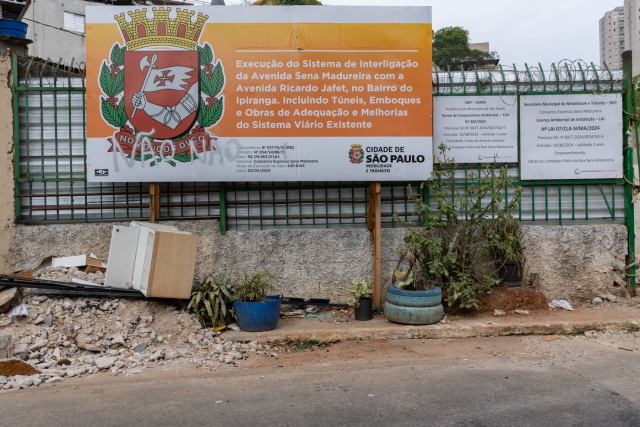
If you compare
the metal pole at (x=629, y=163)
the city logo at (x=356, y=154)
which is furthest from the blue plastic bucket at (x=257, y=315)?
the metal pole at (x=629, y=163)

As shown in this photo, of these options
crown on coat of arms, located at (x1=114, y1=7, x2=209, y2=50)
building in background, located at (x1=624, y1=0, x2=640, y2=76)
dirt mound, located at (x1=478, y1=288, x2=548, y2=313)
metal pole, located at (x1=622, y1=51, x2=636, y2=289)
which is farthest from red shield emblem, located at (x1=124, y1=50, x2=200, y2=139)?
building in background, located at (x1=624, y1=0, x2=640, y2=76)

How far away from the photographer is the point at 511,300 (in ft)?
22.8

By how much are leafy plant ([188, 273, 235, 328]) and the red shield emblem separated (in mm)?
1822

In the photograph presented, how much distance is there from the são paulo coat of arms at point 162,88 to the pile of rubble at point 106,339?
5.89 ft

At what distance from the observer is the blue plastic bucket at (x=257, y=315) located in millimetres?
6285

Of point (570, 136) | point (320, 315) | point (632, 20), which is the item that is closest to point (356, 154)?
point (320, 315)

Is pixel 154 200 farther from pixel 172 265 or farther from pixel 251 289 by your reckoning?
pixel 251 289

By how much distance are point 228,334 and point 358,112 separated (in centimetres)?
294

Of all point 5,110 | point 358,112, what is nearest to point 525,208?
point 358,112

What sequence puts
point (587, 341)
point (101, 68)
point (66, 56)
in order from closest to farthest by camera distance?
point (587, 341) < point (101, 68) < point (66, 56)

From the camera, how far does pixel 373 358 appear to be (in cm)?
574

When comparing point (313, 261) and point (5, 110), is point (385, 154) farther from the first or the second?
point (5, 110)

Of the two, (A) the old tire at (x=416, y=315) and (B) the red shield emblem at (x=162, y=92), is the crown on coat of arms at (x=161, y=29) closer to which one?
(B) the red shield emblem at (x=162, y=92)

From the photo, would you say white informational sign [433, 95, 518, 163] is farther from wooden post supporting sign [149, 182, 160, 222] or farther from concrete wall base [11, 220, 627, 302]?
wooden post supporting sign [149, 182, 160, 222]
